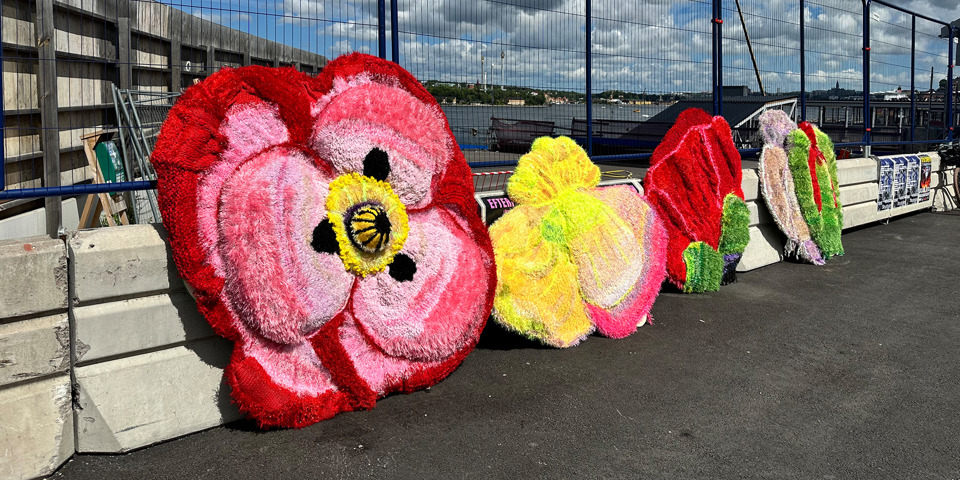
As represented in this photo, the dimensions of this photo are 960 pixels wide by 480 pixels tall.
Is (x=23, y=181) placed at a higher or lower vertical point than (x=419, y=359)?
higher

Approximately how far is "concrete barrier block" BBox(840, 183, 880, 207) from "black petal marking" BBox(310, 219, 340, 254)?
7.62 metres

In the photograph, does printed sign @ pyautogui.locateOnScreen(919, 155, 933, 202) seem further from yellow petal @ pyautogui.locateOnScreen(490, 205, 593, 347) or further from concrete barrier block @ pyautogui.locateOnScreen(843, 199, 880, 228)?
yellow petal @ pyautogui.locateOnScreen(490, 205, 593, 347)

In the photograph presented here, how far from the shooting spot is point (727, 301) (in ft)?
20.2

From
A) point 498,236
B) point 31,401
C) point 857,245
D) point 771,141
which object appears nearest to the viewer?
point 31,401

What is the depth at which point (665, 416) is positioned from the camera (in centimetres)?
383

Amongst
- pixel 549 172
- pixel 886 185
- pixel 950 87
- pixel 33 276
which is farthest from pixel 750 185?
pixel 950 87

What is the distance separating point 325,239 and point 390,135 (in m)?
0.72

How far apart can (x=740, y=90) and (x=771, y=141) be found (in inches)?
88.4

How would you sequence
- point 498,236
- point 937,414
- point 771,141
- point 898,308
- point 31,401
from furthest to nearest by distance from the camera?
point 771,141 < point 898,308 < point 498,236 < point 937,414 < point 31,401

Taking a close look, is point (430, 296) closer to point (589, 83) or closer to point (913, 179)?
point (589, 83)

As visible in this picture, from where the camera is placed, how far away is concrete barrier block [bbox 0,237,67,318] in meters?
3.07

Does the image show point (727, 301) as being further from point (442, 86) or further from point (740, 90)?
point (740, 90)

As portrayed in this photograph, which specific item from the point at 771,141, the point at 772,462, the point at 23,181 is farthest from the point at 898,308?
the point at 23,181

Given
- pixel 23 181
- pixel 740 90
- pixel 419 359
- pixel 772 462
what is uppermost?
pixel 740 90
